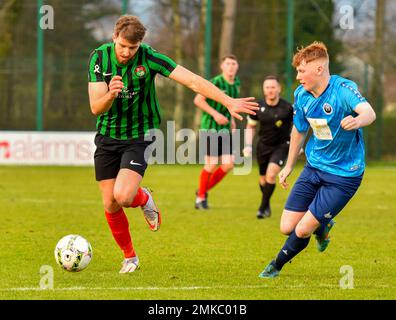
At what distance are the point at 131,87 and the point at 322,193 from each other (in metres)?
1.81

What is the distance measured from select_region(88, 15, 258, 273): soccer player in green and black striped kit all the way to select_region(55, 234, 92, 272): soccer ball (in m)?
0.42

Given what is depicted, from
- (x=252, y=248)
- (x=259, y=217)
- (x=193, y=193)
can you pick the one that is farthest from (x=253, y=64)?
(x=252, y=248)

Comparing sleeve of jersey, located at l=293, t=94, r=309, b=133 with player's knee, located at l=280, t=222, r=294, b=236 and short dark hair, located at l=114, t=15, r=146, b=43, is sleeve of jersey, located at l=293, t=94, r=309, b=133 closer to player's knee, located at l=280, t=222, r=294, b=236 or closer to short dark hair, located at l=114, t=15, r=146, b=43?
player's knee, located at l=280, t=222, r=294, b=236

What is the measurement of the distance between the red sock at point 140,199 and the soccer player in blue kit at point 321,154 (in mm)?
1292

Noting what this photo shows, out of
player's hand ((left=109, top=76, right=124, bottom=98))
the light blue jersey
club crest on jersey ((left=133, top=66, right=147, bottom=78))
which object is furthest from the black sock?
player's hand ((left=109, top=76, right=124, bottom=98))

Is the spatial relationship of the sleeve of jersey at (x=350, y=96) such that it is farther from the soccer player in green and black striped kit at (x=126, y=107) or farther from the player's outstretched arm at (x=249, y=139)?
the player's outstretched arm at (x=249, y=139)

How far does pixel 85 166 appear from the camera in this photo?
2250 cm

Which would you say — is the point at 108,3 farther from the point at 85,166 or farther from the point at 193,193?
the point at 193,193

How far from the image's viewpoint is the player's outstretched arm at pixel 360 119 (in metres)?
6.50

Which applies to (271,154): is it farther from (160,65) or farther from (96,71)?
(96,71)

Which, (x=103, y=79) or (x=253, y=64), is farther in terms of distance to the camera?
(x=253, y=64)

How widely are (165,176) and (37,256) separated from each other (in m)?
11.7

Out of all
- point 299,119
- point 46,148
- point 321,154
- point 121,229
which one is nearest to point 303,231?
point 321,154
